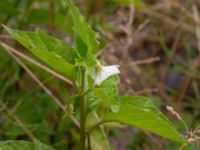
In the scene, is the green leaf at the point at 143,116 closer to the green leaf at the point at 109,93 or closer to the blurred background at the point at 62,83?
the green leaf at the point at 109,93

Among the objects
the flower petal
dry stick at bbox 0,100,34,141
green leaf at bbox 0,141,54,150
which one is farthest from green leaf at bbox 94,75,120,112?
dry stick at bbox 0,100,34,141

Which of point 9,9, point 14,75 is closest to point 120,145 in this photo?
point 14,75

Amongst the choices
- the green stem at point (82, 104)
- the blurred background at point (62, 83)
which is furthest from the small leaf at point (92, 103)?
the blurred background at point (62, 83)

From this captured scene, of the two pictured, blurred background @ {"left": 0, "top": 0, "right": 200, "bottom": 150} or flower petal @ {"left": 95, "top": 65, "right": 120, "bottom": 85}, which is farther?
blurred background @ {"left": 0, "top": 0, "right": 200, "bottom": 150}

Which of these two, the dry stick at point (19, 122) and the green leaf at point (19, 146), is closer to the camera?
the green leaf at point (19, 146)

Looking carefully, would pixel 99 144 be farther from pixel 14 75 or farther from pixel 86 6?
pixel 86 6

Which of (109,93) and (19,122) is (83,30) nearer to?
(109,93)

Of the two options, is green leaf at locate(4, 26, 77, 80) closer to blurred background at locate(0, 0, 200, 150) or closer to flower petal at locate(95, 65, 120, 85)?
flower petal at locate(95, 65, 120, 85)
